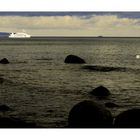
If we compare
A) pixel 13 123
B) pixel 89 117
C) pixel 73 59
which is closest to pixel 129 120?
pixel 89 117

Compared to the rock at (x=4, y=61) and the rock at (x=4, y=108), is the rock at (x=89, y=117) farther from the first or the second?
the rock at (x=4, y=61)

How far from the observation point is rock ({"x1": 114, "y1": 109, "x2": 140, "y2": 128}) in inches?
386

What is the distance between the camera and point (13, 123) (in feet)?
32.5

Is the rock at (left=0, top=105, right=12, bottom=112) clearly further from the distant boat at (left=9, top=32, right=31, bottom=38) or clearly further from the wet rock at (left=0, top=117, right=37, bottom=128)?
the distant boat at (left=9, top=32, right=31, bottom=38)

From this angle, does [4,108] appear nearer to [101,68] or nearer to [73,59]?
[73,59]

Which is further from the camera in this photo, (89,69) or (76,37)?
(89,69)

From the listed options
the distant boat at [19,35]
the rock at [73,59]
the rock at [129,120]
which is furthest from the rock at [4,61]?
the rock at [129,120]

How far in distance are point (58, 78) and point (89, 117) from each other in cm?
101

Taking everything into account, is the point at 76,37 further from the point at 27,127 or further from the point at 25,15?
the point at 27,127

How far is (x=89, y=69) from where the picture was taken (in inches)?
434

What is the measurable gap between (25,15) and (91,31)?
121 cm
